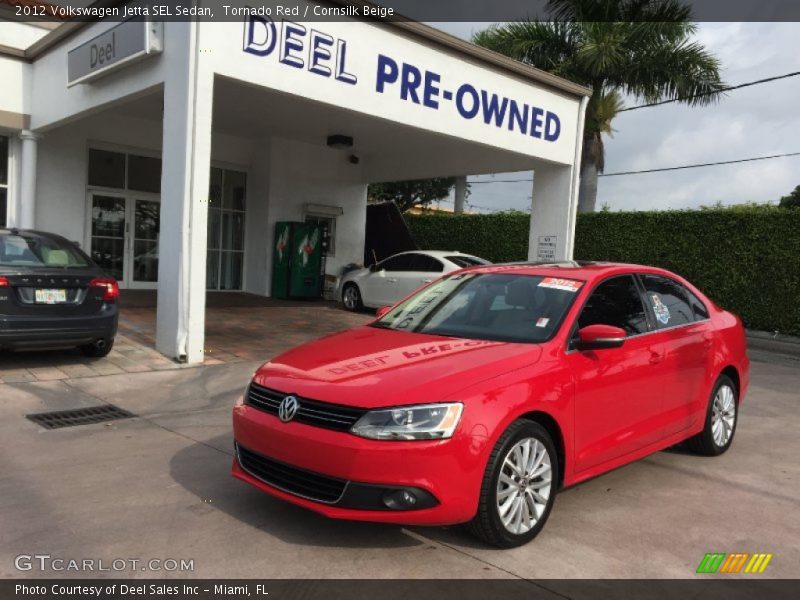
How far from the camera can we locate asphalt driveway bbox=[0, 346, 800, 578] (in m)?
3.40

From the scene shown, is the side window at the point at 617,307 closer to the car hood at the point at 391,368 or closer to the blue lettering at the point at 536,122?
the car hood at the point at 391,368

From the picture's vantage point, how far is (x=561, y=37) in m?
18.8

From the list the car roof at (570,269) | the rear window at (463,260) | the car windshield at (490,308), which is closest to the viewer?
the car windshield at (490,308)

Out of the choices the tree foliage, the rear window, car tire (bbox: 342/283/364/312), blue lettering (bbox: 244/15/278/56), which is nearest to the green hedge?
the rear window

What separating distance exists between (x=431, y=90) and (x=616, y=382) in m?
7.66

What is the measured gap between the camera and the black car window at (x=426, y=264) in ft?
43.6

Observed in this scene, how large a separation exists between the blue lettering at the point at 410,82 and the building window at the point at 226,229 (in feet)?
23.4

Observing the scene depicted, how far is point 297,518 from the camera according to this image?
Result: 12.7ft

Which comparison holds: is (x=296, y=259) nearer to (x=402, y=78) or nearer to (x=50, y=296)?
(x=402, y=78)

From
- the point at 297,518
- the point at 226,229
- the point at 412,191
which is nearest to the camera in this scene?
the point at 297,518

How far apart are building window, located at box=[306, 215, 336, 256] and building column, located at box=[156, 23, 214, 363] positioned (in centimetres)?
857

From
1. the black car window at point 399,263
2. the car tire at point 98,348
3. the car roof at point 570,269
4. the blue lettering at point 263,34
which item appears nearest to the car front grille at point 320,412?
the car roof at point 570,269

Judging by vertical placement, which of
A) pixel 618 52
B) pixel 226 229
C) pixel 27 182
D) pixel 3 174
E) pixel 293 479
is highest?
pixel 618 52

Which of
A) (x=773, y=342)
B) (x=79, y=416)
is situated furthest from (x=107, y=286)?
(x=773, y=342)
